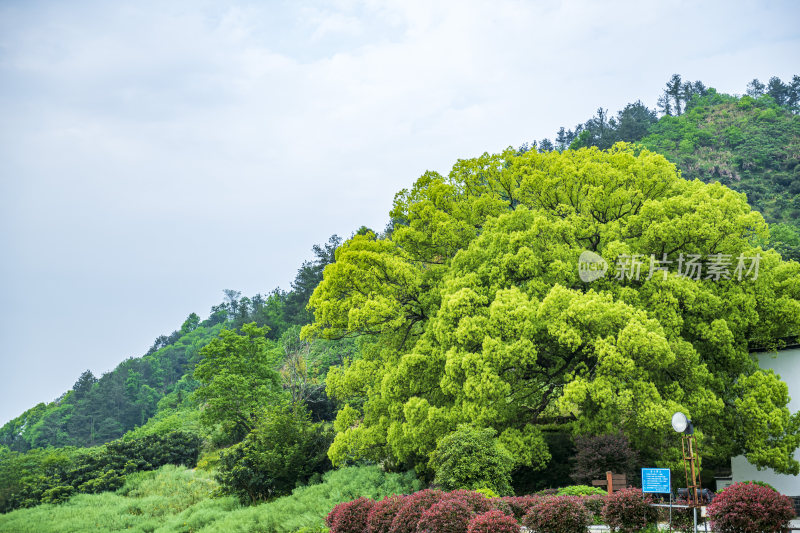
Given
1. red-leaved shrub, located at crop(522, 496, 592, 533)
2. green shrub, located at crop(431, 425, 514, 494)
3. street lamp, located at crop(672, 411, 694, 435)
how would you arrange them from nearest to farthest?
red-leaved shrub, located at crop(522, 496, 592, 533) → street lamp, located at crop(672, 411, 694, 435) → green shrub, located at crop(431, 425, 514, 494)

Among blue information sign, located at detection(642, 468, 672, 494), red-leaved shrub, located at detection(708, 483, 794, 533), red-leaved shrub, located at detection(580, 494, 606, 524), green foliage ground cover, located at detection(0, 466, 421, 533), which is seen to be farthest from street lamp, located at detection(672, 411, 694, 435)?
green foliage ground cover, located at detection(0, 466, 421, 533)

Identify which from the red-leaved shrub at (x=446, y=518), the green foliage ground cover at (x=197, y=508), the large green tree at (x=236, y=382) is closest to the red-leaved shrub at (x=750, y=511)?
the red-leaved shrub at (x=446, y=518)

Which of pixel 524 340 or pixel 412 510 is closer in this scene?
pixel 412 510

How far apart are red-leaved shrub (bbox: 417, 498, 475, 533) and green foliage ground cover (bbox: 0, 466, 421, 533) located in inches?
197

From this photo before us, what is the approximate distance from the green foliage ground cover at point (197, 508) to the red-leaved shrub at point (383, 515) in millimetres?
3590

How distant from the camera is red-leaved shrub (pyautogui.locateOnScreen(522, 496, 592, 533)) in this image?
9.96 metres

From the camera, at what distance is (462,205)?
71.2ft

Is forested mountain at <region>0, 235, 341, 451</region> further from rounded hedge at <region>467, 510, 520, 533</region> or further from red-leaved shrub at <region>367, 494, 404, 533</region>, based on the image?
rounded hedge at <region>467, 510, 520, 533</region>

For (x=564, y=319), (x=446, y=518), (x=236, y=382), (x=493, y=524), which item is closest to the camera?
(x=493, y=524)

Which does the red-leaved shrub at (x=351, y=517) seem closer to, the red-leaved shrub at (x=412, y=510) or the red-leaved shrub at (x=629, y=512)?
the red-leaved shrub at (x=412, y=510)

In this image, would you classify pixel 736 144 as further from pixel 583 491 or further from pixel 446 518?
pixel 446 518

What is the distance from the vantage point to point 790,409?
661 inches

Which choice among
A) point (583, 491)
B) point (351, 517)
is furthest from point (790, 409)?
point (351, 517)

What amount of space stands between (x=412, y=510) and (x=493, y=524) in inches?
67.6
